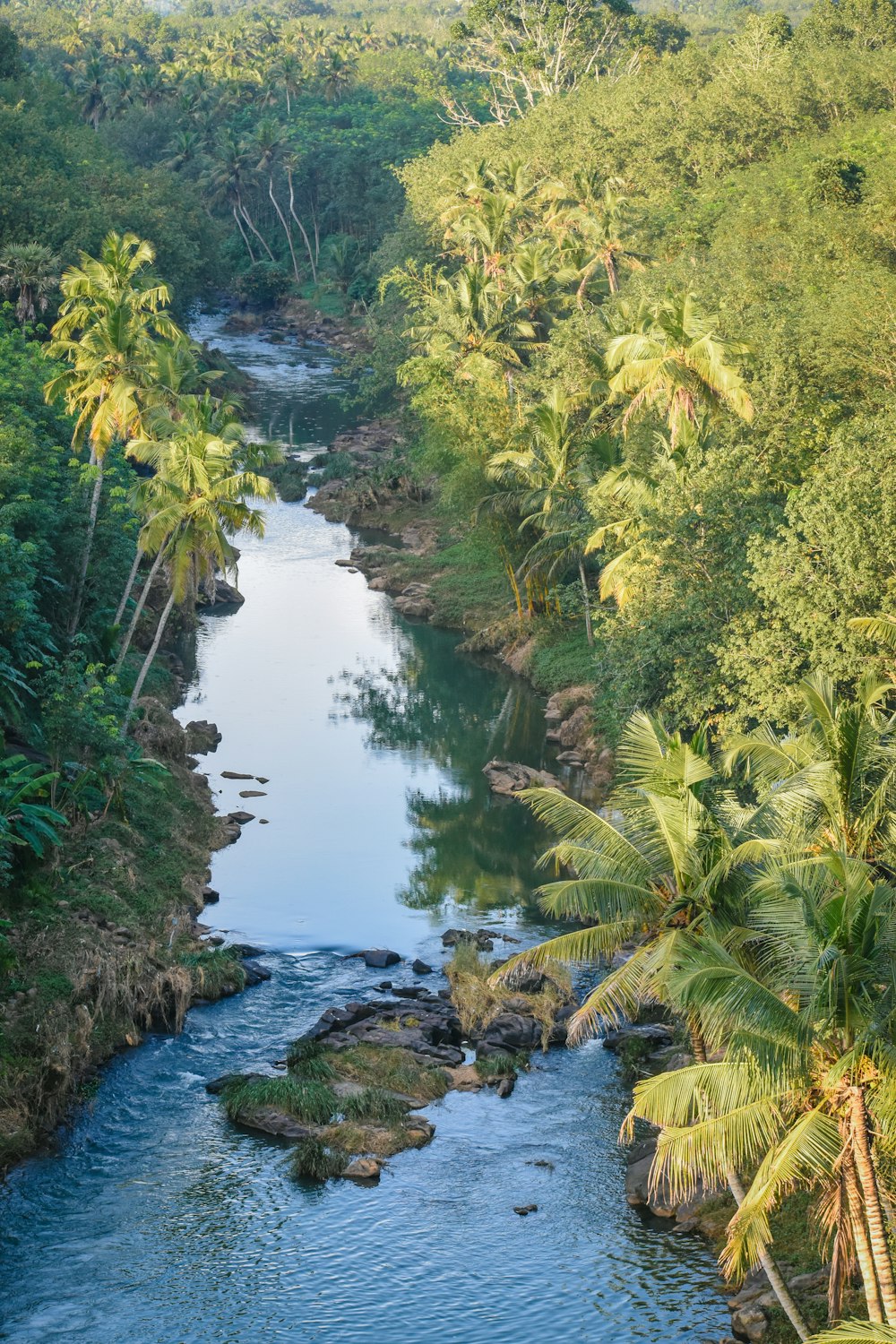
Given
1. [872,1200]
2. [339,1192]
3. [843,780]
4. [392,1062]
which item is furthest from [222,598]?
[872,1200]

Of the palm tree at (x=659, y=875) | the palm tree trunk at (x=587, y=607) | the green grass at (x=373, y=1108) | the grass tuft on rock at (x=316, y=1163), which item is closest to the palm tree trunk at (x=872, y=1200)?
the palm tree at (x=659, y=875)

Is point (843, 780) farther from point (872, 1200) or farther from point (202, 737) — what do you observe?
point (202, 737)

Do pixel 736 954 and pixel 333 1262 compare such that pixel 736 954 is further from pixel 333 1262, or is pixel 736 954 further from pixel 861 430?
pixel 861 430

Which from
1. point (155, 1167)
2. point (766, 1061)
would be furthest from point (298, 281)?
point (766, 1061)

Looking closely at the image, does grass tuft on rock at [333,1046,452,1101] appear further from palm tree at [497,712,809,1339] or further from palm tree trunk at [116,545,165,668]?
palm tree trunk at [116,545,165,668]

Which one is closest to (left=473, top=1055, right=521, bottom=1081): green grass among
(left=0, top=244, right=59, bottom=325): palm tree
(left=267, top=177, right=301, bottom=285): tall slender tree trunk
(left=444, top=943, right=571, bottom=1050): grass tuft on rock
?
(left=444, top=943, right=571, bottom=1050): grass tuft on rock

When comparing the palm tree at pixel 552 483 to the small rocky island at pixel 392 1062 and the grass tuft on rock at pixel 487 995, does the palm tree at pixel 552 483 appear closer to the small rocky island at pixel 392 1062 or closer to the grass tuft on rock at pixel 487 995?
the grass tuft on rock at pixel 487 995
